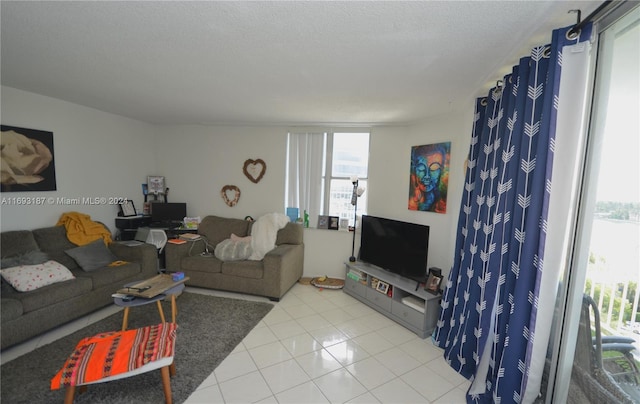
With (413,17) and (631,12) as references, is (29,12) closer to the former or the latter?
(413,17)

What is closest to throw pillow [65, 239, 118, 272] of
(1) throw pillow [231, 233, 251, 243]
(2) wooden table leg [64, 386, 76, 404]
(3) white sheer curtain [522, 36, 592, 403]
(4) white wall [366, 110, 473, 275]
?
(1) throw pillow [231, 233, 251, 243]

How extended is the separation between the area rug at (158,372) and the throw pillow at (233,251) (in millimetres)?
519

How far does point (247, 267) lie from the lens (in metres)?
A: 3.39

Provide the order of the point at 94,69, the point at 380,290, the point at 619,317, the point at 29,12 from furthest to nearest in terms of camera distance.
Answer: the point at 380,290 < the point at 94,69 < the point at 29,12 < the point at 619,317

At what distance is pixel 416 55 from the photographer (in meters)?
1.78

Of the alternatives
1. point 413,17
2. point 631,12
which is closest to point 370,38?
point 413,17

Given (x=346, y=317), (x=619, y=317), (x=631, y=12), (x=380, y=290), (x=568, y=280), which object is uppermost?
(x=631, y=12)

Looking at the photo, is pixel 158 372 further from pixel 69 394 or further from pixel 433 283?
pixel 433 283

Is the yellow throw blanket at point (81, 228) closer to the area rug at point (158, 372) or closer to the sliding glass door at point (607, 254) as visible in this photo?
the area rug at point (158, 372)

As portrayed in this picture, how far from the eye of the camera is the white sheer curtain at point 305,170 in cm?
410

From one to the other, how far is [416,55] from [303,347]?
8.16ft

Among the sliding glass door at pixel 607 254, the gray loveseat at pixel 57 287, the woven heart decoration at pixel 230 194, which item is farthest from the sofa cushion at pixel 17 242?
the sliding glass door at pixel 607 254

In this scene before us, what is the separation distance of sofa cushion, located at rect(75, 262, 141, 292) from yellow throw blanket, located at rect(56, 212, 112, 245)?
47 centimetres

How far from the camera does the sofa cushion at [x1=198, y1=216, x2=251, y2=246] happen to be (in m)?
4.06
